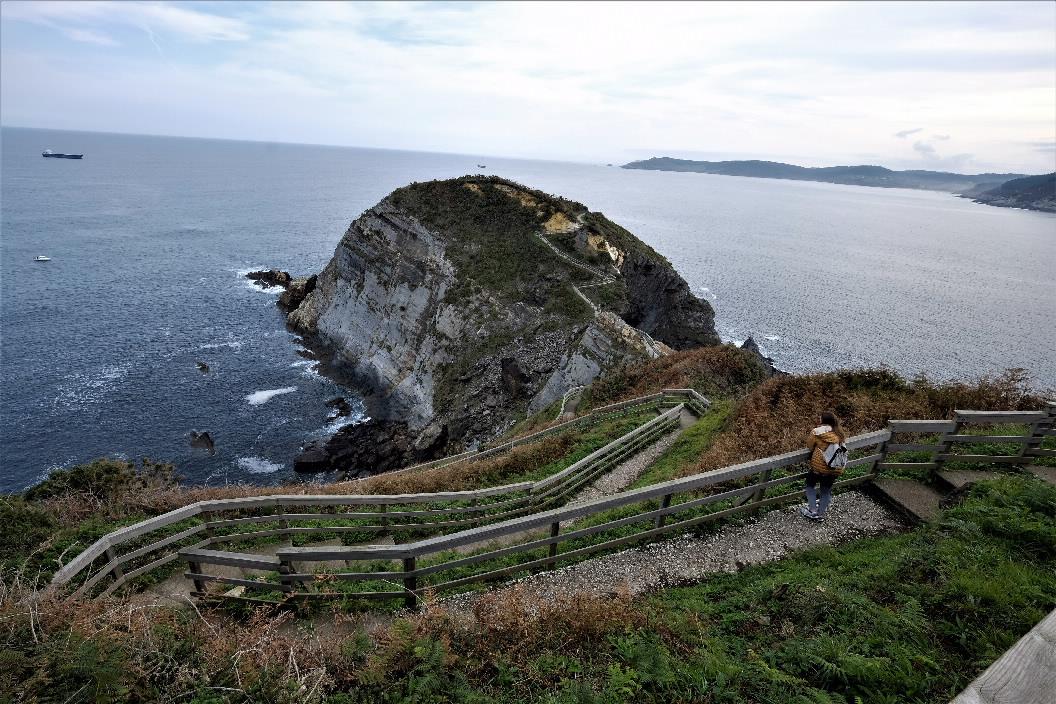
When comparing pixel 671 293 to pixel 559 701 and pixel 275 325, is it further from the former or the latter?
pixel 559 701

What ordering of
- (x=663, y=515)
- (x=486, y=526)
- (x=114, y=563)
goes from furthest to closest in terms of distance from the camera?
(x=663, y=515), (x=114, y=563), (x=486, y=526)

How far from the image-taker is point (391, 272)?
161 ft

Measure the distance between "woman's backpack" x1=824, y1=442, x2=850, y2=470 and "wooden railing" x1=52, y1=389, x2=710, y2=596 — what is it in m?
5.87

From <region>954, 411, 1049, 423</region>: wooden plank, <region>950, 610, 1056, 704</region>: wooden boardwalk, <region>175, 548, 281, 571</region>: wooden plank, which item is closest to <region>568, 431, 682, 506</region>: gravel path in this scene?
<region>954, 411, 1049, 423</region>: wooden plank

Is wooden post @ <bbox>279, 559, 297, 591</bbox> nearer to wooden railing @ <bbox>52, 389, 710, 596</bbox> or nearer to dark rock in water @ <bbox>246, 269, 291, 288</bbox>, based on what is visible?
wooden railing @ <bbox>52, 389, 710, 596</bbox>

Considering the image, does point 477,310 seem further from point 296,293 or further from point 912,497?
point 912,497

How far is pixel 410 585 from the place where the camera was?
23.0ft

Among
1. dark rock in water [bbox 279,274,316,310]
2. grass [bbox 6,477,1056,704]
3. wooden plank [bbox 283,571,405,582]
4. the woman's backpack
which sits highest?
the woman's backpack

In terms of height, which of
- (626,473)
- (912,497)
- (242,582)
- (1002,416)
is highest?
(1002,416)

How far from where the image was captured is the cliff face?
34656 millimetres

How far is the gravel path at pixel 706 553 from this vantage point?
763cm

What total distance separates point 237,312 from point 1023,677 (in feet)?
213

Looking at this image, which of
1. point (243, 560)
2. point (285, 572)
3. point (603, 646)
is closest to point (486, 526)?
point (603, 646)

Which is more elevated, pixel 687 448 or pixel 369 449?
pixel 687 448
